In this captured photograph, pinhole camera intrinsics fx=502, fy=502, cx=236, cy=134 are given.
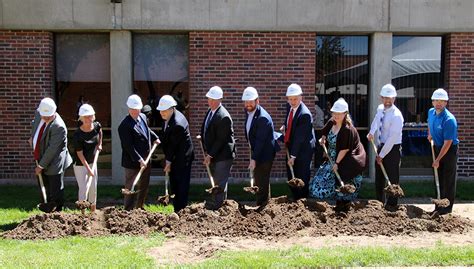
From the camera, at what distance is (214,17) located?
10.8 m

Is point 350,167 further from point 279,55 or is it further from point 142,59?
point 142,59

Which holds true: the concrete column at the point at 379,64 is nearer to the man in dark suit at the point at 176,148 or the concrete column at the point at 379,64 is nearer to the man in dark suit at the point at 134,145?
the man in dark suit at the point at 176,148

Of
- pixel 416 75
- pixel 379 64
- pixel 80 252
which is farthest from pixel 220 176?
pixel 416 75

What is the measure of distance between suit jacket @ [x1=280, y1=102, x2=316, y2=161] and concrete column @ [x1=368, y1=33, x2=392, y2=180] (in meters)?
3.73

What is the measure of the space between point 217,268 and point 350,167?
288 cm

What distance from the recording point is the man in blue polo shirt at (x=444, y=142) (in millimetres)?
7613

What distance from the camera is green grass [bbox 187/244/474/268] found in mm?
5652

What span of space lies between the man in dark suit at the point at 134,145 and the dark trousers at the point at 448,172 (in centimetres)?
448

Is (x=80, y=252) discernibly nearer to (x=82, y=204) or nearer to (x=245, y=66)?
(x=82, y=204)

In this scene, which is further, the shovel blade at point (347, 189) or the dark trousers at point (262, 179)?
the dark trousers at point (262, 179)

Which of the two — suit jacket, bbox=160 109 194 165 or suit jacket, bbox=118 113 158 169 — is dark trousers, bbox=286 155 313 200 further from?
suit jacket, bbox=118 113 158 169

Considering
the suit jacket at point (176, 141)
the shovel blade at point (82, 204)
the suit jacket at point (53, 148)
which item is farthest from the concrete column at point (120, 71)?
the shovel blade at point (82, 204)

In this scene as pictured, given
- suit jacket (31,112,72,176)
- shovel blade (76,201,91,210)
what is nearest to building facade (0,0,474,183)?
suit jacket (31,112,72,176)

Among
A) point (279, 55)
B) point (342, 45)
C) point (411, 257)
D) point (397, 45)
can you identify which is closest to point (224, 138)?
point (411, 257)
